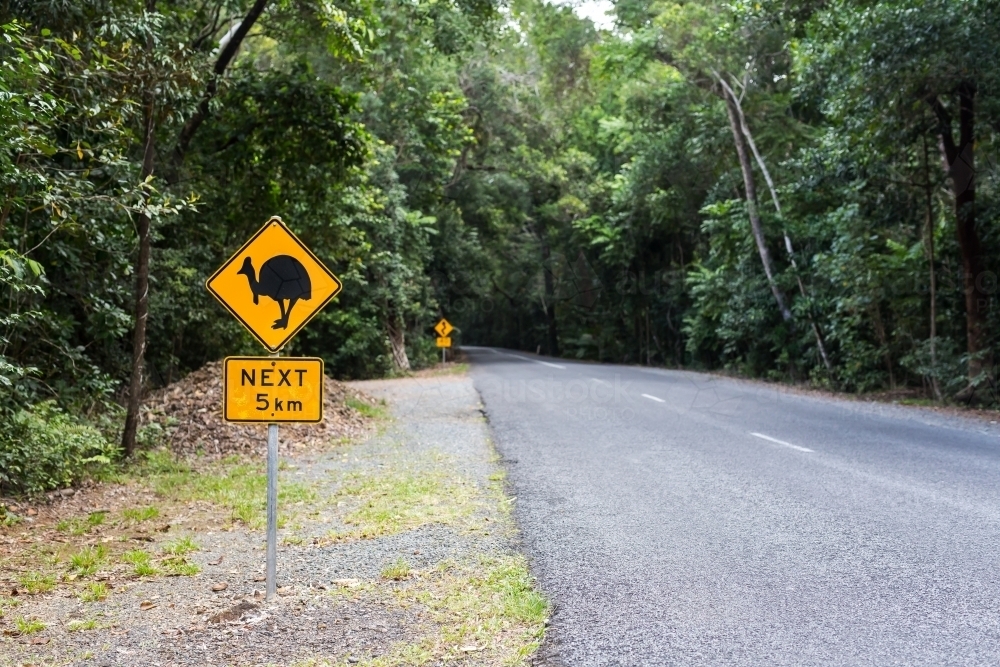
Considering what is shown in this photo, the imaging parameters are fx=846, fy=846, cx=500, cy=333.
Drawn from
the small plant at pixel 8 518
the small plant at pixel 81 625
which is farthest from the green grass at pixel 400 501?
the small plant at pixel 8 518

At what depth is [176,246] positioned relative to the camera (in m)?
14.9

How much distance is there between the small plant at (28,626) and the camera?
4.83 m

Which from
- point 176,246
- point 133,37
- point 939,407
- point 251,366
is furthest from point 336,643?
point 939,407

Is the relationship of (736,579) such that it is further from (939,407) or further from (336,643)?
(939,407)

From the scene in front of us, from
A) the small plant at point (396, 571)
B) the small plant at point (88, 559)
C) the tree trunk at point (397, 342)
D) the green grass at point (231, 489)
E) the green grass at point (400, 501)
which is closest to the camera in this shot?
the small plant at point (396, 571)

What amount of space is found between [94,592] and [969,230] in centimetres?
1655

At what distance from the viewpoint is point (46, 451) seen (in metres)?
8.49

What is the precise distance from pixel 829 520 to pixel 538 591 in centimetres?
287

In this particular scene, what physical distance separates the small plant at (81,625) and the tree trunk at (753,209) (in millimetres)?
22579

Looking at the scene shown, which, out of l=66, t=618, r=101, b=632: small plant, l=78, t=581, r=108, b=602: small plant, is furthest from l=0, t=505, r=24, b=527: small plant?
l=66, t=618, r=101, b=632: small plant

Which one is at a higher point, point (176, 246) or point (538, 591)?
point (176, 246)

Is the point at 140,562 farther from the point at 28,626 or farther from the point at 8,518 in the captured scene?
the point at 8,518

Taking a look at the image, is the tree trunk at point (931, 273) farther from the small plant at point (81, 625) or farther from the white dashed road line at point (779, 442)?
the small plant at point (81, 625)

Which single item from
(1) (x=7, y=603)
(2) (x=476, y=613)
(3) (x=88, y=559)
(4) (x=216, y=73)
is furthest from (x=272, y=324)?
(4) (x=216, y=73)
